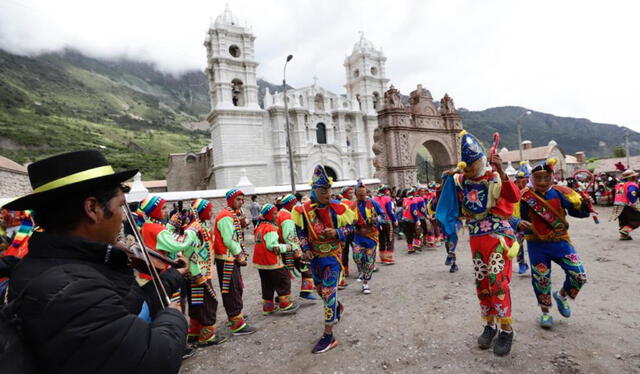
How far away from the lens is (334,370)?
10.7 ft

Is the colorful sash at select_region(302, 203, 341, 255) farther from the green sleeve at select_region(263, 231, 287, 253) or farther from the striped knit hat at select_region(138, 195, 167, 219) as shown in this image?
the striped knit hat at select_region(138, 195, 167, 219)

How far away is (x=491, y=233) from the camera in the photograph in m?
3.34

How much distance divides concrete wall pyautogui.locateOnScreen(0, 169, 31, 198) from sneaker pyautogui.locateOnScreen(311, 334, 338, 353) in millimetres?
17714

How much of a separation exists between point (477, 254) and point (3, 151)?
6581cm

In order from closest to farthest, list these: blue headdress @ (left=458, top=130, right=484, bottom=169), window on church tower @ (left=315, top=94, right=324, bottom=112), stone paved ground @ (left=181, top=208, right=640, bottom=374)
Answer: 1. stone paved ground @ (left=181, top=208, right=640, bottom=374)
2. blue headdress @ (left=458, top=130, right=484, bottom=169)
3. window on church tower @ (left=315, top=94, right=324, bottom=112)

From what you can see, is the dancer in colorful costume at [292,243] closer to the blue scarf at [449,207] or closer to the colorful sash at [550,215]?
the blue scarf at [449,207]

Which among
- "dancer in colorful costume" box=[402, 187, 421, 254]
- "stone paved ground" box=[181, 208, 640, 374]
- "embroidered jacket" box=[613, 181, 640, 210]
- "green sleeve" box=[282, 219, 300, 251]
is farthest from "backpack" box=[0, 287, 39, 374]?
"embroidered jacket" box=[613, 181, 640, 210]

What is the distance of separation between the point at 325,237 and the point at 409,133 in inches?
505

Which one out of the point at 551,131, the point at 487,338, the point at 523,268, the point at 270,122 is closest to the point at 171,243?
the point at 487,338

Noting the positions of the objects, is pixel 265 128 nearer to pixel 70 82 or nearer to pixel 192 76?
pixel 70 82

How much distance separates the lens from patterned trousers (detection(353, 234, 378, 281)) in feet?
18.4

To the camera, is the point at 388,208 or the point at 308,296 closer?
the point at 308,296

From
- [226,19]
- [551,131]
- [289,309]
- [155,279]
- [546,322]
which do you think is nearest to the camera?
[155,279]

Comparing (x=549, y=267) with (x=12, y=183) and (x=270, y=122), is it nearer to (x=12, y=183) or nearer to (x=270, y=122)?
(x=12, y=183)
